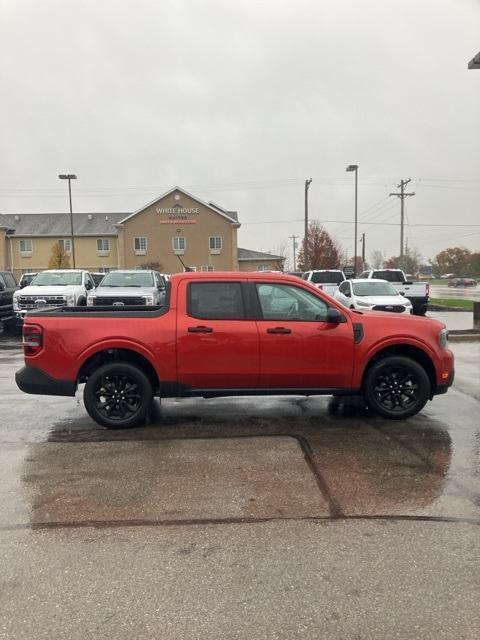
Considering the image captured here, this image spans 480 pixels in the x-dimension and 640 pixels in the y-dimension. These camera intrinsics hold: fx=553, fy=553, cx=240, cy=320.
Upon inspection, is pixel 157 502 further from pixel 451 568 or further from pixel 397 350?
pixel 397 350

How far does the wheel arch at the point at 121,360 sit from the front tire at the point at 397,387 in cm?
243

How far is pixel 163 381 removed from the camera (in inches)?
240

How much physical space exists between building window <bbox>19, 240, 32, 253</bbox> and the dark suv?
46105mm

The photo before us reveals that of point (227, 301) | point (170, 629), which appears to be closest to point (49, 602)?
point (170, 629)

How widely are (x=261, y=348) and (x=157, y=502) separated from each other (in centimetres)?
231

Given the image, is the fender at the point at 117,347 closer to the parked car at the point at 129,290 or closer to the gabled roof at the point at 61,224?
the parked car at the point at 129,290

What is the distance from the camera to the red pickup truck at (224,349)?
605 cm

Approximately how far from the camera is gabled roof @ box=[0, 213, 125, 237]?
203ft

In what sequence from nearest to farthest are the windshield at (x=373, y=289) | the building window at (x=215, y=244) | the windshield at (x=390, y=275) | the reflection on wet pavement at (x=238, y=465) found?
the reflection on wet pavement at (x=238, y=465), the windshield at (x=373, y=289), the windshield at (x=390, y=275), the building window at (x=215, y=244)

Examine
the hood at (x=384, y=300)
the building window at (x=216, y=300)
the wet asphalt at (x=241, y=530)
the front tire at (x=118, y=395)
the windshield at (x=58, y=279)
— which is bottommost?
the wet asphalt at (x=241, y=530)

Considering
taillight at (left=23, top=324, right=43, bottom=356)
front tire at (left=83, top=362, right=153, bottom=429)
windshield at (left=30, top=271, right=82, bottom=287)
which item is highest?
windshield at (left=30, top=271, right=82, bottom=287)

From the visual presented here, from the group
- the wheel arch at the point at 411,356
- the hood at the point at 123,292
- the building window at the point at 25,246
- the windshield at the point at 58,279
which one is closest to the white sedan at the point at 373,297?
the hood at the point at 123,292

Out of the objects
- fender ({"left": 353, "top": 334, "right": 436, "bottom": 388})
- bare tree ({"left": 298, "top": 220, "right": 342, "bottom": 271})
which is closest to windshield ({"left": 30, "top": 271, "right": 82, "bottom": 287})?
fender ({"left": 353, "top": 334, "right": 436, "bottom": 388})

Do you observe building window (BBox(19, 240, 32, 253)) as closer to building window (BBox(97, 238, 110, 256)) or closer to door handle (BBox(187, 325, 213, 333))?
building window (BBox(97, 238, 110, 256))
